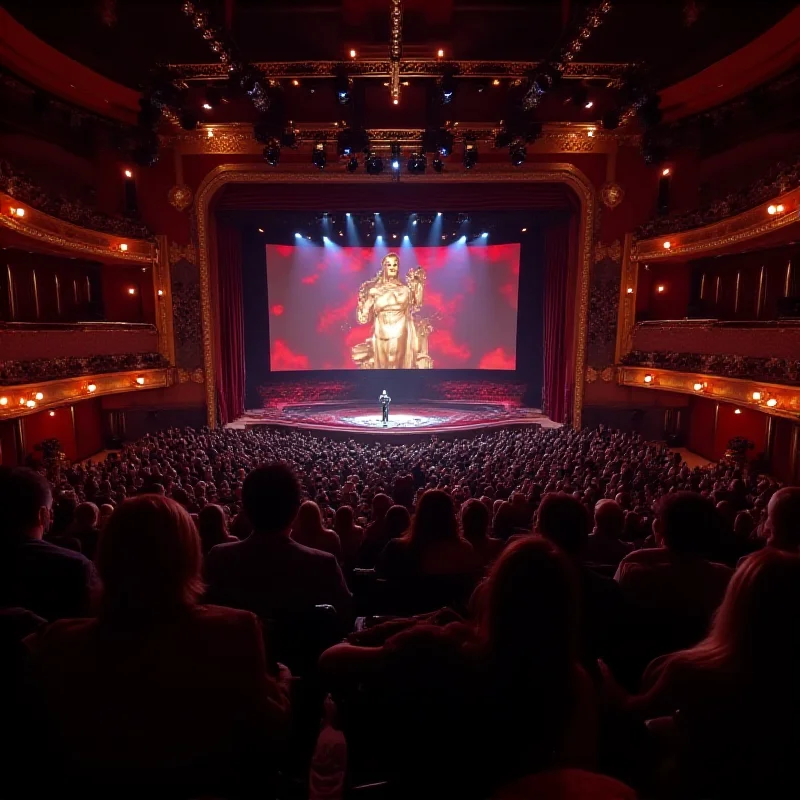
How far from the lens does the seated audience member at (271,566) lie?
8.04 feet

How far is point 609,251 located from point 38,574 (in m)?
17.3

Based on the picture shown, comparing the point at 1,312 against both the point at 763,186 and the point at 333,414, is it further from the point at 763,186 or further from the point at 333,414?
the point at 763,186

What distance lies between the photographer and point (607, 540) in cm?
396

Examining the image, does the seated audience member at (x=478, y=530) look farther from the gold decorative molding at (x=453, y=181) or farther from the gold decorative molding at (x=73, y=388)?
the gold decorative molding at (x=453, y=181)

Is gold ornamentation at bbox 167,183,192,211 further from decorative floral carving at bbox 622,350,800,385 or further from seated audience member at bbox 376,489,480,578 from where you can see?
seated audience member at bbox 376,489,480,578

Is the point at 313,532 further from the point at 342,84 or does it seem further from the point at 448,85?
the point at 448,85

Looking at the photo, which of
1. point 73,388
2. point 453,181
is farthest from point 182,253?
point 453,181

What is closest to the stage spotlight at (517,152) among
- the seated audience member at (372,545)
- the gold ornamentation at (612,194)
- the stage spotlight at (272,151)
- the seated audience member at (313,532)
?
the gold ornamentation at (612,194)

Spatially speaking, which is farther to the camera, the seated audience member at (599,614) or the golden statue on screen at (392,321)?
the golden statue on screen at (392,321)

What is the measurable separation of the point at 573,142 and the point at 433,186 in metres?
4.37

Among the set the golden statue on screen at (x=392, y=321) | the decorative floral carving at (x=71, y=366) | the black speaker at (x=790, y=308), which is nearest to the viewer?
the black speaker at (x=790, y=308)

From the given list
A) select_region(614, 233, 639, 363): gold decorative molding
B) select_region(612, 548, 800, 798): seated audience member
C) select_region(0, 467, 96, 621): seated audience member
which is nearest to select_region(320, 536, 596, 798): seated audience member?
select_region(612, 548, 800, 798): seated audience member

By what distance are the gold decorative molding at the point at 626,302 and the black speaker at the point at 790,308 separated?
488 cm

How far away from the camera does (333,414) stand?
773 inches
